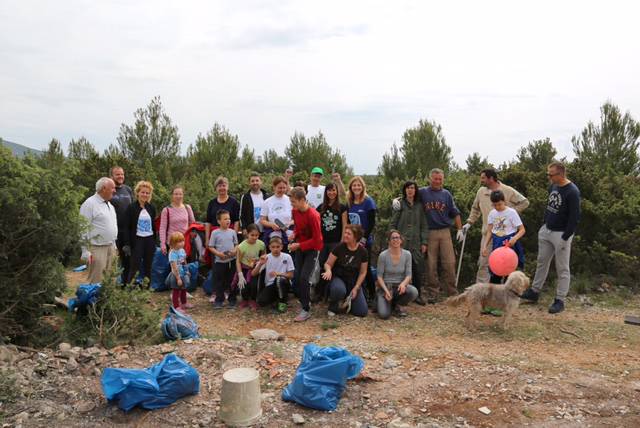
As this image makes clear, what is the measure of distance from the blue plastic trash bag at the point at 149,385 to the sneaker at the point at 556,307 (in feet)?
16.3

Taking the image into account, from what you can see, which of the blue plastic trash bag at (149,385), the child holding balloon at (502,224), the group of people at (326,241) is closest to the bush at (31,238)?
the group of people at (326,241)

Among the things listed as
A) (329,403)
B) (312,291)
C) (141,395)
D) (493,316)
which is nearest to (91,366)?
(141,395)

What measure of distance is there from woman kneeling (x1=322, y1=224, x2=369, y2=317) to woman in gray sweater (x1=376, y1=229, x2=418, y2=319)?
0.25 m

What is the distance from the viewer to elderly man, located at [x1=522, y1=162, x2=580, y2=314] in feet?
20.9

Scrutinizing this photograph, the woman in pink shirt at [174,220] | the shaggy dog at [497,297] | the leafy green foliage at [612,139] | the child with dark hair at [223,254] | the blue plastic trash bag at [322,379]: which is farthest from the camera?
the leafy green foliage at [612,139]

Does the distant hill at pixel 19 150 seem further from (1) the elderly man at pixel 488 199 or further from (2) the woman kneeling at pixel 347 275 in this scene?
(1) the elderly man at pixel 488 199

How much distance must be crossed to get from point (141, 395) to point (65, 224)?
6.67 ft

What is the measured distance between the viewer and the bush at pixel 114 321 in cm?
513

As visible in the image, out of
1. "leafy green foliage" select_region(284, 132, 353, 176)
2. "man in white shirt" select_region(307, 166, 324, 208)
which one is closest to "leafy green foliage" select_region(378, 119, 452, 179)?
"leafy green foliage" select_region(284, 132, 353, 176)

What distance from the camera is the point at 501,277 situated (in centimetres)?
682

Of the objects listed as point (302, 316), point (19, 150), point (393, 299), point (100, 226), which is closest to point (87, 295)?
point (100, 226)

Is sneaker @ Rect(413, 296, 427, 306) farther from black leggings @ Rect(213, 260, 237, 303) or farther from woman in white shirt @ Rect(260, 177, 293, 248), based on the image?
black leggings @ Rect(213, 260, 237, 303)

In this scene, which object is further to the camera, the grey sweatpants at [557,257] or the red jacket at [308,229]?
the grey sweatpants at [557,257]

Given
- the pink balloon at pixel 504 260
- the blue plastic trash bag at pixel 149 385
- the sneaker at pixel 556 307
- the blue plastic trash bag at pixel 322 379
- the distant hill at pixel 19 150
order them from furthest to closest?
the sneaker at pixel 556 307 → the pink balloon at pixel 504 260 → the distant hill at pixel 19 150 → the blue plastic trash bag at pixel 322 379 → the blue plastic trash bag at pixel 149 385
